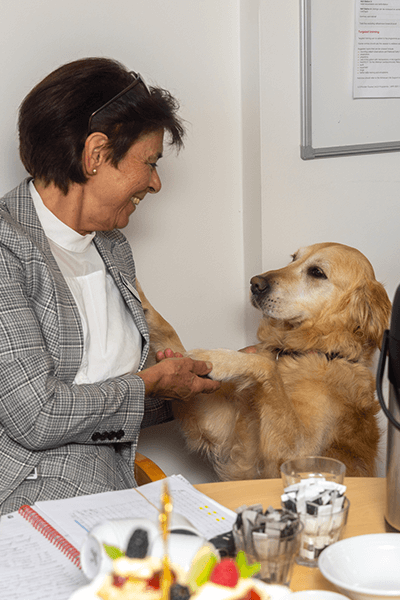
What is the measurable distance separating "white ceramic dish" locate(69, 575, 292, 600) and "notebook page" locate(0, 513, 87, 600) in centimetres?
19

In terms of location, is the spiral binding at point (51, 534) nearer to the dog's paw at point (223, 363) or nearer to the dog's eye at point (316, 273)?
the dog's paw at point (223, 363)

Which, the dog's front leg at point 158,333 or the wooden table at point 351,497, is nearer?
the wooden table at point 351,497

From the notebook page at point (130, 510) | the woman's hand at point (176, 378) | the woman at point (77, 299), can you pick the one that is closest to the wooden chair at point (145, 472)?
the woman at point (77, 299)

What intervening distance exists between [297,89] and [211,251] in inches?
25.1

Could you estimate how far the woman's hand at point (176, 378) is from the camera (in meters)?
1.47

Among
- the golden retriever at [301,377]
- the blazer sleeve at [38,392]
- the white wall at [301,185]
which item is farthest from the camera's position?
the white wall at [301,185]

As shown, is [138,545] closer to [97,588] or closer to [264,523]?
[97,588]

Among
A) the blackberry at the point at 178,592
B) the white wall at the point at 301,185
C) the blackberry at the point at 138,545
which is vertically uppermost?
the white wall at the point at 301,185

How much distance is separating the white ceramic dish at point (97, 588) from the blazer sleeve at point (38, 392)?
0.66 meters

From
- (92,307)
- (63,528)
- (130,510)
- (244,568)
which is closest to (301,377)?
(92,307)

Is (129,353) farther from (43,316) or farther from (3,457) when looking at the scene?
(3,457)

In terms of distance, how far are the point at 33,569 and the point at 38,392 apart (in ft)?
1.52

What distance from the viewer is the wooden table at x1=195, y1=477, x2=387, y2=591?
0.99m

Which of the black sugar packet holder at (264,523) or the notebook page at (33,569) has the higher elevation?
the black sugar packet holder at (264,523)
